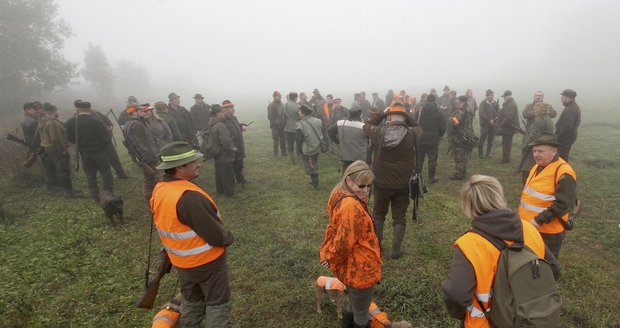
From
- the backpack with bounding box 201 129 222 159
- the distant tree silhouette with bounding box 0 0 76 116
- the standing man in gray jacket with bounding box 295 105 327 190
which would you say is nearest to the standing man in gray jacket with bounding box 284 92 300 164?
the standing man in gray jacket with bounding box 295 105 327 190

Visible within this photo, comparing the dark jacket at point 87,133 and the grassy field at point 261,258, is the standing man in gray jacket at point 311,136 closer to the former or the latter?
the grassy field at point 261,258

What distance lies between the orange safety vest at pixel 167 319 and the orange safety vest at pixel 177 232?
0.84 meters

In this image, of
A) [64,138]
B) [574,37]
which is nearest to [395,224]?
[64,138]

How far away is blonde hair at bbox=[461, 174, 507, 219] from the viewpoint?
2262 millimetres

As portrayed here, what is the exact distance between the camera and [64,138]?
338 inches

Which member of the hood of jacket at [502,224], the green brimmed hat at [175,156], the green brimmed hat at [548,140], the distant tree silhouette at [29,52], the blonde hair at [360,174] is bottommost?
the hood of jacket at [502,224]

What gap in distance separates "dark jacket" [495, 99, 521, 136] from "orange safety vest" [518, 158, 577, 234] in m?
7.54

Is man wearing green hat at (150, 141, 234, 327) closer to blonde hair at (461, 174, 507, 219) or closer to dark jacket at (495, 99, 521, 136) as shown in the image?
blonde hair at (461, 174, 507, 219)

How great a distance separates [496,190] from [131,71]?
8737cm

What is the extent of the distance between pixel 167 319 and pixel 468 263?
10.4ft

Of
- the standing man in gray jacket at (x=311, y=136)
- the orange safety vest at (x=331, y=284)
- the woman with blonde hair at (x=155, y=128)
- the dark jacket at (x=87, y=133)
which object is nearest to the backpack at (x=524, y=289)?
the orange safety vest at (x=331, y=284)

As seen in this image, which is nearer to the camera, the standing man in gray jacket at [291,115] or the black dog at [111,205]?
the black dog at [111,205]

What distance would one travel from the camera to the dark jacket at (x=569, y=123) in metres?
7.54

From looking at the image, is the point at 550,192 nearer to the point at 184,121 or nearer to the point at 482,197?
the point at 482,197
